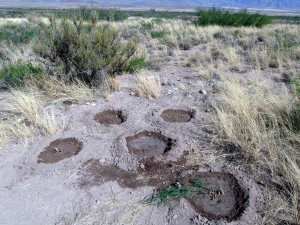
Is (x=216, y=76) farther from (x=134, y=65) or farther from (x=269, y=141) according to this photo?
(x=269, y=141)

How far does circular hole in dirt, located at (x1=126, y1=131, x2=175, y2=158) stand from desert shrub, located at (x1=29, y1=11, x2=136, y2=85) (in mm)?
2169

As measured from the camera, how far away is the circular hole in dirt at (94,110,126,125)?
4.55m

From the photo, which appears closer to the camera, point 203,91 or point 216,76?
point 203,91

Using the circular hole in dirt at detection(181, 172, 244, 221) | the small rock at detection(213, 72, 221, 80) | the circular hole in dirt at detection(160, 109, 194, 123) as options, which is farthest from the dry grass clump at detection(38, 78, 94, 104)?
the small rock at detection(213, 72, 221, 80)

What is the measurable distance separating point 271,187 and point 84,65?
4302mm

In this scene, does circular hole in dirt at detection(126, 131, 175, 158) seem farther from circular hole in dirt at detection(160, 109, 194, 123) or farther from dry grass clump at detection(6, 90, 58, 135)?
dry grass clump at detection(6, 90, 58, 135)

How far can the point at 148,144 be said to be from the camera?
12.9 feet

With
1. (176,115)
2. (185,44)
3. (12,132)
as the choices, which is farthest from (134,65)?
(185,44)

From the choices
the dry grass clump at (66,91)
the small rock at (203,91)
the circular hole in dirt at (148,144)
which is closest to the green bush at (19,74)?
the dry grass clump at (66,91)

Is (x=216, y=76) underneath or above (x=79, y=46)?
underneath

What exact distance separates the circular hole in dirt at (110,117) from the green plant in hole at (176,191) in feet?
6.27

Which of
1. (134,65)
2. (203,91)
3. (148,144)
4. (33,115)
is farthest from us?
(134,65)

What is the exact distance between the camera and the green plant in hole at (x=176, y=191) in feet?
9.20

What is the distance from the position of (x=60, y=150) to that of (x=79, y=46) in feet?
8.69
